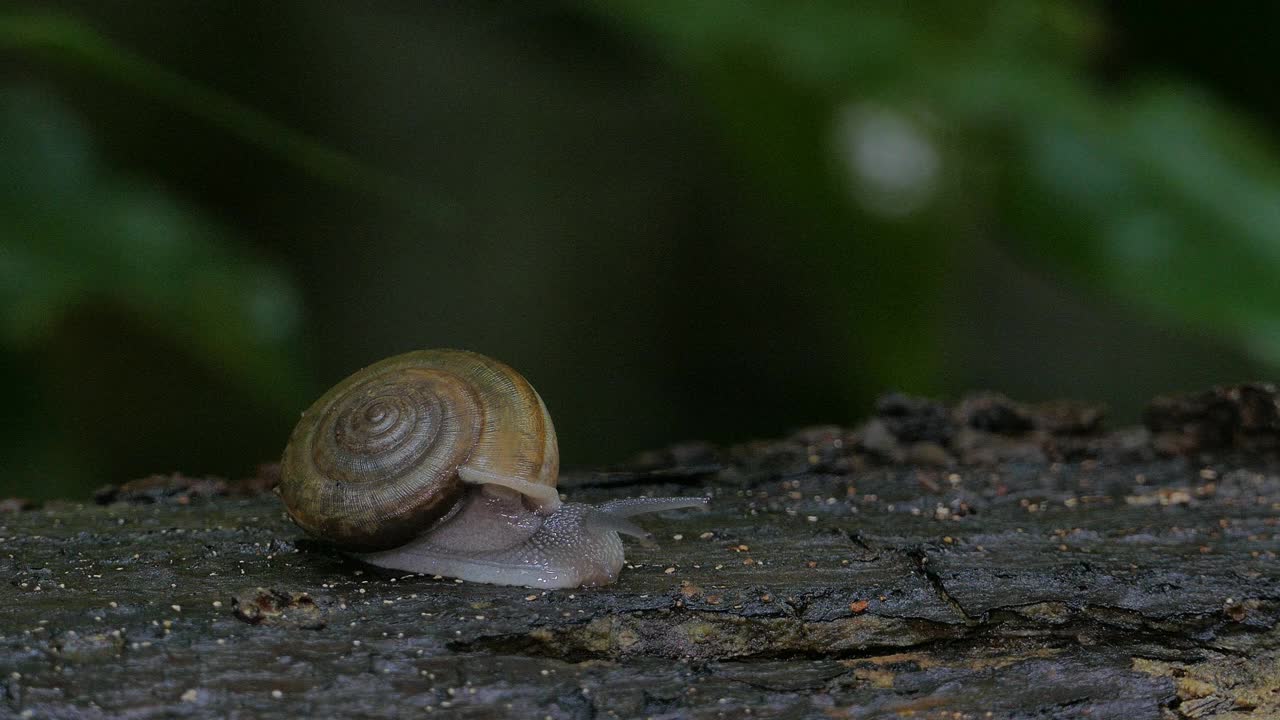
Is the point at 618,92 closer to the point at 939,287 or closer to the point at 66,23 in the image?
the point at 939,287

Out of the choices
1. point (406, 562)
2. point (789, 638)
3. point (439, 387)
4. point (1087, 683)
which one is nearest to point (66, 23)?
point (439, 387)

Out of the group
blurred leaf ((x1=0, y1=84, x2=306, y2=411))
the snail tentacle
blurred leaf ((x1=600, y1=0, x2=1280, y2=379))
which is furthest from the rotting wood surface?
blurred leaf ((x1=600, y1=0, x2=1280, y2=379))

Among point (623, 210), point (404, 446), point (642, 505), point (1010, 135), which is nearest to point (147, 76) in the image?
point (404, 446)

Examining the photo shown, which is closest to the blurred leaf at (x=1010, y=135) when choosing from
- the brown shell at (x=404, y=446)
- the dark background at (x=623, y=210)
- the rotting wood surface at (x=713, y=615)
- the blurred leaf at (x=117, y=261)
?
the dark background at (x=623, y=210)

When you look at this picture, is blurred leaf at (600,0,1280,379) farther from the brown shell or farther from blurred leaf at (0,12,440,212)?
the brown shell

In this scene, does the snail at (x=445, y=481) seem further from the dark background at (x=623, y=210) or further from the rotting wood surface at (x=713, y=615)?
the dark background at (x=623, y=210)
